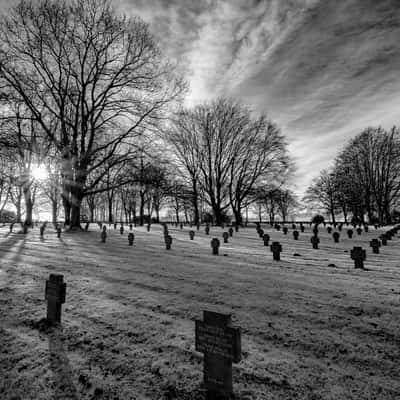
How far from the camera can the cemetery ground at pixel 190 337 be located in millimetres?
1937

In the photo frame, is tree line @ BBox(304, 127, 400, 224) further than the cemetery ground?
Yes

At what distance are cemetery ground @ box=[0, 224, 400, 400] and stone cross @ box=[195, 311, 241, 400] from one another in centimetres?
17

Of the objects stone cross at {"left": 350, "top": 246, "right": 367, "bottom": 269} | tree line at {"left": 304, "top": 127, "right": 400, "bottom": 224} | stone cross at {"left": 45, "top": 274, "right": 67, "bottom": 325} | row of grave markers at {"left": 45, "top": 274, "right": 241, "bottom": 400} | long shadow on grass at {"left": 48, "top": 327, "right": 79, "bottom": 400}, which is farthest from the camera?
tree line at {"left": 304, "top": 127, "right": 400, "bottom": 224}

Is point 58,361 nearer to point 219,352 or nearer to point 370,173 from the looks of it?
point 219,352

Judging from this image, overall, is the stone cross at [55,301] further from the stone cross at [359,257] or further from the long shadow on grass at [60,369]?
the stone cross at [359,257]

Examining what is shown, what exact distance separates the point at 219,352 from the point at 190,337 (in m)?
0.97

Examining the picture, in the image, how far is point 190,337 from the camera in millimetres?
2658

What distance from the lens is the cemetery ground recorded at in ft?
6.35

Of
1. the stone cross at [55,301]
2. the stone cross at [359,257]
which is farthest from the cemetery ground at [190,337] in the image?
the stone cross at [359,257]

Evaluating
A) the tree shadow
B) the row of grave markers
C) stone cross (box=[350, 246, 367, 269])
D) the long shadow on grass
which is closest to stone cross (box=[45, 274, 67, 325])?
the tree shadow

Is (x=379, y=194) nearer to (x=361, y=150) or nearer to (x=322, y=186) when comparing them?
(x=361, y=150)

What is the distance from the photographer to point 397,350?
236 centimetres

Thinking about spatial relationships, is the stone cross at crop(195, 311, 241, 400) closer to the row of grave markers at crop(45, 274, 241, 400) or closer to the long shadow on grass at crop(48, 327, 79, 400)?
the row of grave markers at crop(45, 274, 241, 400)

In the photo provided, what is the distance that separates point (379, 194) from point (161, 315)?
37.0 metres
